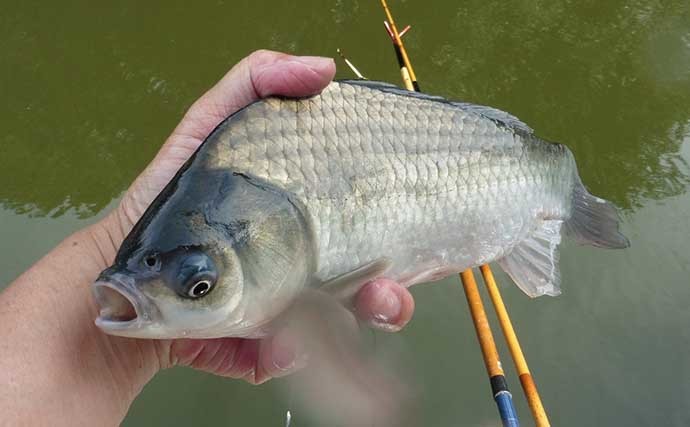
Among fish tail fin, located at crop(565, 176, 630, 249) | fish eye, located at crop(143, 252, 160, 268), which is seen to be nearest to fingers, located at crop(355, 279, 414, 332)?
fish eye, located at crop(143, 252, 160, 268)

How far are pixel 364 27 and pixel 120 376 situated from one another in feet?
17.2

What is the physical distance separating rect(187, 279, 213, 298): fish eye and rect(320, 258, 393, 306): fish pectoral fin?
14.2 inches

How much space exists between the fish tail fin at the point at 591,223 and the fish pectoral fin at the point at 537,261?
107 mm

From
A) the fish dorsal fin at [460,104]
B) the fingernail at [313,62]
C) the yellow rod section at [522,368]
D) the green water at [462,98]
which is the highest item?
the fingernail at [313,62]

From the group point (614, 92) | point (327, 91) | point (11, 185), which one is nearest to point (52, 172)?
point (11, 185)

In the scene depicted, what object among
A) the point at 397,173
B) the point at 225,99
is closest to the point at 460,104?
the point at 397,173

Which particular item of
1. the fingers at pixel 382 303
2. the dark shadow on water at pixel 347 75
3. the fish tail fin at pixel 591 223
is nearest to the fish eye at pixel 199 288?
the fingers at pixel 382 303

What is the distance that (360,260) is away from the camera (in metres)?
1.64

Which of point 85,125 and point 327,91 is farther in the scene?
point 85,125

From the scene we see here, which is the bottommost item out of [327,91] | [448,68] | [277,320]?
[448,68]

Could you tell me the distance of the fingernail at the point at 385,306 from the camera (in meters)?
1.64

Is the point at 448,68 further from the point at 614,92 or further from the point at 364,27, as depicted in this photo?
the point at 614,92

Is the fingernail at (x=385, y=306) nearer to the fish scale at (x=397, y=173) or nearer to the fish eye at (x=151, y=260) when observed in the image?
the fish scale at (x=397, y=173)

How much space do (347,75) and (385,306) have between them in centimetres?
418
